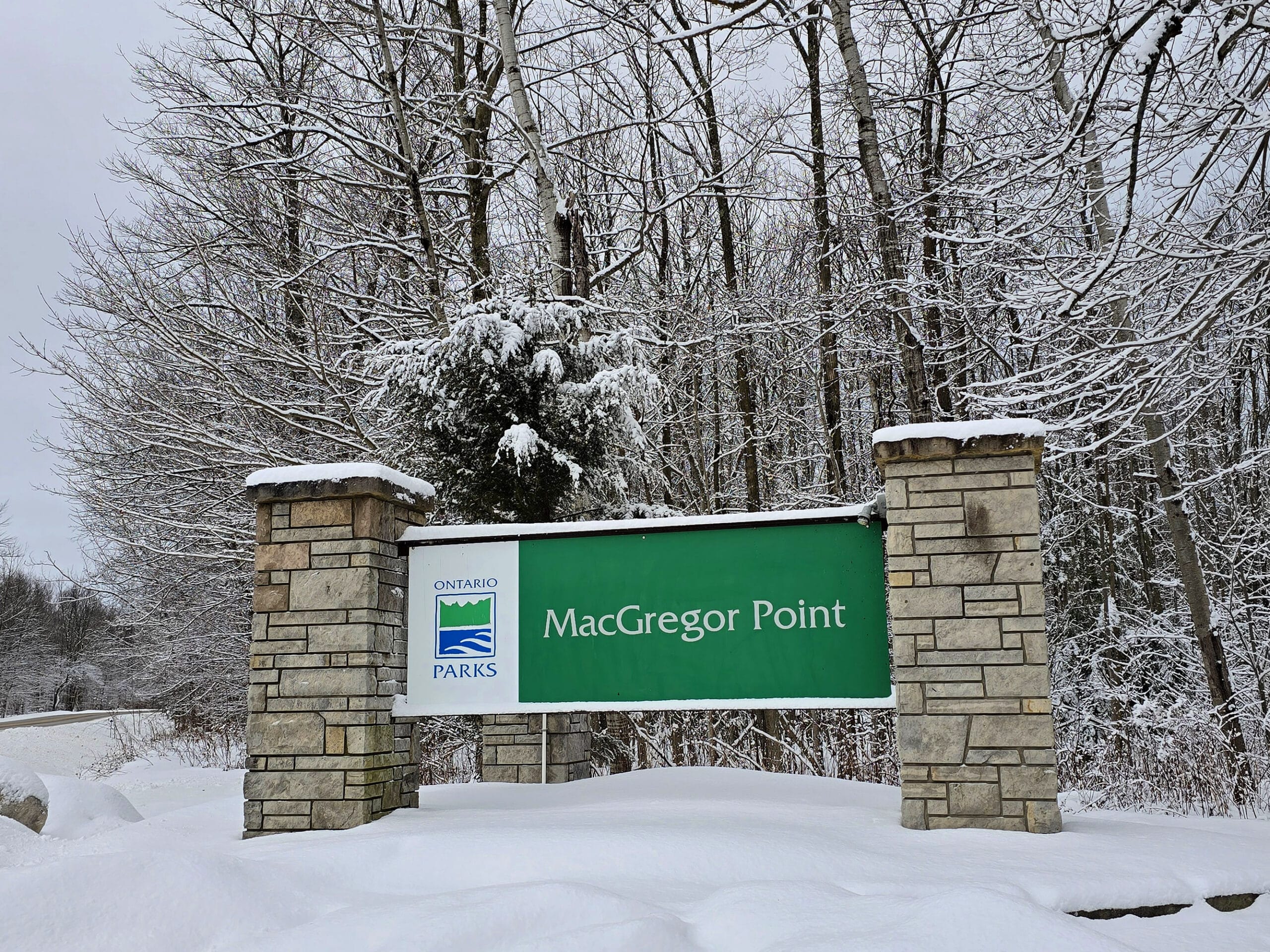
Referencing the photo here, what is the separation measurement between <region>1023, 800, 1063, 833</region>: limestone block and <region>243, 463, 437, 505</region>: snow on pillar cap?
149 inches

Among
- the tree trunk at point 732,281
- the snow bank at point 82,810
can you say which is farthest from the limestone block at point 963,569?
the tree trunk at point 732,281

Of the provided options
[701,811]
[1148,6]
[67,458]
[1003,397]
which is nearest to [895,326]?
[1003,397]

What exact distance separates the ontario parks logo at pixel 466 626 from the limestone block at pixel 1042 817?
296 cm

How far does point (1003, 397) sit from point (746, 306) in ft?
19.5

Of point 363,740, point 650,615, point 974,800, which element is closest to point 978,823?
point 974,800

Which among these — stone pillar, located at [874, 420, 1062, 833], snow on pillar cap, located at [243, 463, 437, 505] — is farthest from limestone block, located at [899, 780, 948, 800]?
snow on pillar cap, located at [243, 463, 437, 505]

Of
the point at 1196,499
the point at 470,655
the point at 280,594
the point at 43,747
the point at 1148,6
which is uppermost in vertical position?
the point at 1148,6

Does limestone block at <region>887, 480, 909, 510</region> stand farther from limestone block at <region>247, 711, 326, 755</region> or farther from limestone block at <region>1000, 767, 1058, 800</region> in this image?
limestone block at <region>247, 711, 326, 755</region>

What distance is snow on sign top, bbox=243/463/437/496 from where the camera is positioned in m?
5.49

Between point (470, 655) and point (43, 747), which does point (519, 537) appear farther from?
point (43, 747)

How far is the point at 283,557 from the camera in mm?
5570

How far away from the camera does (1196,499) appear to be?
11.4 metres

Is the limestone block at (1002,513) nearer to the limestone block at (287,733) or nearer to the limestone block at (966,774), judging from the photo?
the limestone block at (966,774)

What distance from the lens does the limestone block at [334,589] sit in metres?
5.43
